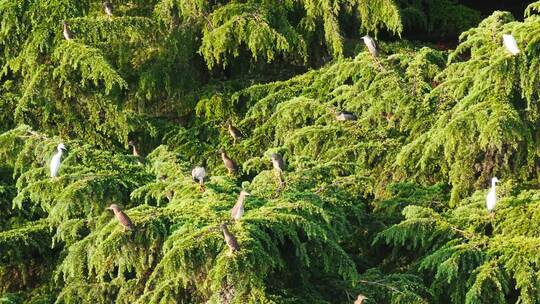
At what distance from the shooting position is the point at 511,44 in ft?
17.6

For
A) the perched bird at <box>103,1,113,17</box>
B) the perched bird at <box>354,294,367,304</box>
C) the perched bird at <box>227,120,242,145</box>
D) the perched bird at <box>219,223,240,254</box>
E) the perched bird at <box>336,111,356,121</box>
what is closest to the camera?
the perched bird at <box>219,223,240,254</box>

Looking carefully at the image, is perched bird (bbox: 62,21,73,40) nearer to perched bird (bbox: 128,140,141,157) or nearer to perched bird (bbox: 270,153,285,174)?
perched bird (bbox: 128,140,141,157)

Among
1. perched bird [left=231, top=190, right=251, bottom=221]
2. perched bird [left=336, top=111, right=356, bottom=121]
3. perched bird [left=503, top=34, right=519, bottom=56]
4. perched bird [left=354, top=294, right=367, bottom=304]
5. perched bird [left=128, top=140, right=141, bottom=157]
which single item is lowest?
perched bird [left=354, top=294, right=367, bottom=304]

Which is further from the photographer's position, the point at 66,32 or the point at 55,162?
the point at 66,32

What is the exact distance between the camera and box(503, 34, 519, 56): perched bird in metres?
5.29

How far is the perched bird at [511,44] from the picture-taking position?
529 centimetres

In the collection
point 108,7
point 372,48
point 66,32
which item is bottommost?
point 372,48

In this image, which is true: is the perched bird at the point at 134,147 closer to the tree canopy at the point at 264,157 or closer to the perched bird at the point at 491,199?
the tree canopy at the point at 264,157

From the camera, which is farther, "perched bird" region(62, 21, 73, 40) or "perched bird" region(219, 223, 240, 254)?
"perched bird" region(62, 21, 73, 40)

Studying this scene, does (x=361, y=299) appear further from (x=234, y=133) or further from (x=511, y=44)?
(x=234, y=133)

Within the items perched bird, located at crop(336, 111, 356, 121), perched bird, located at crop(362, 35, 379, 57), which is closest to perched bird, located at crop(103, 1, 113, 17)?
perched bird, located at crop(362, 35, 379, 57)

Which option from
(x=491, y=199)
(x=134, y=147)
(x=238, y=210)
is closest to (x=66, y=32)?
(x=134, y=147)

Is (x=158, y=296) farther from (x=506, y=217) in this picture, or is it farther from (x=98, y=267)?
(x=506, y=217)

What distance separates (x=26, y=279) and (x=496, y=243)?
9.82 ft
